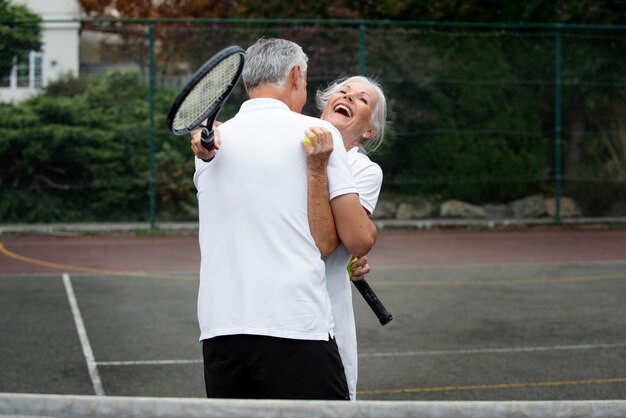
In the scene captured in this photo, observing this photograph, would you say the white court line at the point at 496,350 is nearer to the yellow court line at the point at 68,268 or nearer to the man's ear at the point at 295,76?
the man's ear at the point at 295,76

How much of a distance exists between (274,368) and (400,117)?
14.1m

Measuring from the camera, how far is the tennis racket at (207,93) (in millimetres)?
3324

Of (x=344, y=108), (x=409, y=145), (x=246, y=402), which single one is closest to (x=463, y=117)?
(x=409, y=145)

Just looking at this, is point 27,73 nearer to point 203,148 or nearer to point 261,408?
point 203,148

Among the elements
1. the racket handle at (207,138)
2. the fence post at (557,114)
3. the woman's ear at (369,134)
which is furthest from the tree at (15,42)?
the racket handle at (207,138)

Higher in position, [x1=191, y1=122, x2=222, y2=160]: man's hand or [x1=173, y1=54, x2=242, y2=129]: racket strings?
[x1=173, y1=54, x2=242, y2=129]: racket strings

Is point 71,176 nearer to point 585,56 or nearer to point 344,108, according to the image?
point 585,56

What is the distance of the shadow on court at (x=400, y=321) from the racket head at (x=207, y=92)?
12.3 ft

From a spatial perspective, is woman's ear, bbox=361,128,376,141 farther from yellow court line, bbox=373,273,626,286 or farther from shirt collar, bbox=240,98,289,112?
yellow court line, bbox=373,273,626,286

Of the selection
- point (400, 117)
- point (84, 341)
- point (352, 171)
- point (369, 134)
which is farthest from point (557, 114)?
point (352, 171)

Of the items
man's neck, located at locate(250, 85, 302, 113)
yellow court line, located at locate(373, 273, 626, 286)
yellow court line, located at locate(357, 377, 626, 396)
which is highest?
man's neck, located at locate(250, 85, 302, 113)

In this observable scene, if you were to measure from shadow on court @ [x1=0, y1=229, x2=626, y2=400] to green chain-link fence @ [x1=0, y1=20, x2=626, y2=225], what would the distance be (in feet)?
4.32

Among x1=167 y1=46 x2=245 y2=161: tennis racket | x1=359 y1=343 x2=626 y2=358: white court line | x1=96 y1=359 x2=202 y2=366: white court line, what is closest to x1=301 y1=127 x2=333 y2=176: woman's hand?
x1=167 y1=46 x2=245 y2=161: tennis racket

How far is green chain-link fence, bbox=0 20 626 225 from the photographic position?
53.7 ft
